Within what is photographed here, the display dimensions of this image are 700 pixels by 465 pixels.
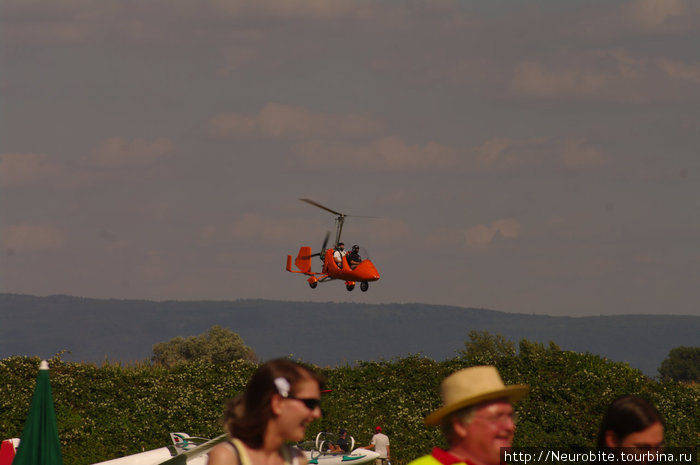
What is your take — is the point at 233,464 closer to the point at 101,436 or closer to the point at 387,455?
the point at 387,455

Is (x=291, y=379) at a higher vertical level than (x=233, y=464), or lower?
higher

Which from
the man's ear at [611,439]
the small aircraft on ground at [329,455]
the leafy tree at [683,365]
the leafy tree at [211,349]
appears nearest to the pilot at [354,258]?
the small aircraft on ground at [329,455]

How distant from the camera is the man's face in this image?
15.5 feet

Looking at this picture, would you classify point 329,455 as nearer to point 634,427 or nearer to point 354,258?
point 354,258

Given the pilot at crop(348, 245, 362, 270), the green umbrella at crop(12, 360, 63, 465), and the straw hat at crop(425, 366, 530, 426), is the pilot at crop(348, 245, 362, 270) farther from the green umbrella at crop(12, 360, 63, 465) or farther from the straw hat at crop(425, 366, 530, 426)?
the straw hat at crop(425, 366, 530, 426)

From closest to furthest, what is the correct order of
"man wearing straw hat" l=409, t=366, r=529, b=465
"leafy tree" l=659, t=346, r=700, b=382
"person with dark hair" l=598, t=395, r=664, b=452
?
"man wearing straw hat" l=409, t=366, r=529, b=465 < "person with dark hair" l=598, t=395, r=664, b=452 < "leafy tree" l=659, t=346, r=700, b=382

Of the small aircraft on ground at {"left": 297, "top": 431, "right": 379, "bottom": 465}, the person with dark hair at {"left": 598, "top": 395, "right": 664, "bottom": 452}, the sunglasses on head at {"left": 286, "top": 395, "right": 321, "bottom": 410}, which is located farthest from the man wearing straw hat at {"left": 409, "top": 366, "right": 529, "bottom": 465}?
the small aircraft on ground at {"left": 297, "top": 431, "right": 379, "bottom": 465}

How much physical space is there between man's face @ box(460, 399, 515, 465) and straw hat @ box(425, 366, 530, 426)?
0.06 m

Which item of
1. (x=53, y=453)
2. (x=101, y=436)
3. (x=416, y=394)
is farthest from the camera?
(x=416, y=394)

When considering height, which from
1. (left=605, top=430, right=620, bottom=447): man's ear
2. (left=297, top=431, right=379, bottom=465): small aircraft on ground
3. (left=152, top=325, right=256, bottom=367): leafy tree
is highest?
(left=152, top=325, right=256, bottom=367): leafy tree

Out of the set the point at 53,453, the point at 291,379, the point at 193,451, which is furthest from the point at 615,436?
the point at 53,453

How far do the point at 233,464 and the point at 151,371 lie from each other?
1404 inches

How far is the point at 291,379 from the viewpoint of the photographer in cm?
476

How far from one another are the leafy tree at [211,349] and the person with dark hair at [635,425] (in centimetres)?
6571
